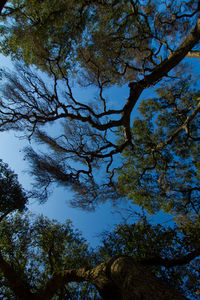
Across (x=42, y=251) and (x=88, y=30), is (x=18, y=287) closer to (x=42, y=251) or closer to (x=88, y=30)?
(x=42, y=251)

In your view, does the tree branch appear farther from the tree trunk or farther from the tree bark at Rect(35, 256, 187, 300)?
the tree trunk

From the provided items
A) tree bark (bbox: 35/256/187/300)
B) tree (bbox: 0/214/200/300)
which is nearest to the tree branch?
tree (bbox: 0/214/200/300)

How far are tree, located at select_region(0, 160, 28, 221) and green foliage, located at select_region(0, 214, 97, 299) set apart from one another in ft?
2.08

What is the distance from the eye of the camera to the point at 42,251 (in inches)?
233

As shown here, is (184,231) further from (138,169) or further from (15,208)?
(15,208)

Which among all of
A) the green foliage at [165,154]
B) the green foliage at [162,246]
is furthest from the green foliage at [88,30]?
the green foliage at [162,246]

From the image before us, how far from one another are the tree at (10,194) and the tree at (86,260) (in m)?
0.63

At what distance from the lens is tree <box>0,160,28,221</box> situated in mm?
6032

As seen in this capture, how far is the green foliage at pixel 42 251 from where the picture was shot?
5254mm

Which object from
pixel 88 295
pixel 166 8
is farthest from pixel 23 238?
pixel 166 8

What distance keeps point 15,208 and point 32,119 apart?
12.5ft

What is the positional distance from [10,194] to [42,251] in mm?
2608

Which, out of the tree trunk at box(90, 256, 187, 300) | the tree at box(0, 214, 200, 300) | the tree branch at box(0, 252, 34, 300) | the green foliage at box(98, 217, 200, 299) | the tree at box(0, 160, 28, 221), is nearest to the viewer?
the tree trunk at box(90, 256, 187, 300)

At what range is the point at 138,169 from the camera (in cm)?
816
